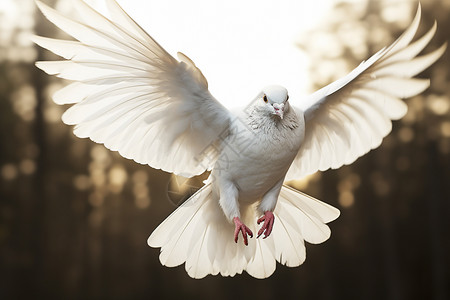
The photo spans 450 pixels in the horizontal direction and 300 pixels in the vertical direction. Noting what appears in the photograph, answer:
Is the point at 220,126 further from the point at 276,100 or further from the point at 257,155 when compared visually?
the point at 276,100

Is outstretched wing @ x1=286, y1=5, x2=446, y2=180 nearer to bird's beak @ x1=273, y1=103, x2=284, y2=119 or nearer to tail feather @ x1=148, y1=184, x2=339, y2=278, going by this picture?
tail feather @ x1=148, y1=184, x2=339, y2=278

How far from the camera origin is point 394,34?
1269 cm

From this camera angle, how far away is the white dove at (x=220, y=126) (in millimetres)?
3055

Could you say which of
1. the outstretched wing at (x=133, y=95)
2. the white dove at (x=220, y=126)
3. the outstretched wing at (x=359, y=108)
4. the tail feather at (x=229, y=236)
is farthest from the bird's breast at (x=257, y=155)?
the outstretched wing at (x=359, y=108)

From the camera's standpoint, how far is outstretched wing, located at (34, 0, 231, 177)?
289cm

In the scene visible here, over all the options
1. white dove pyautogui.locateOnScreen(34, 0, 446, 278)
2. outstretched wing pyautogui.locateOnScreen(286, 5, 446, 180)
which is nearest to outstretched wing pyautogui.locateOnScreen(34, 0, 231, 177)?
white dove pyautogui.locateOnScreen(34, 0, 446, 278)

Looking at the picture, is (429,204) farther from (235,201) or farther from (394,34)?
(235,201)

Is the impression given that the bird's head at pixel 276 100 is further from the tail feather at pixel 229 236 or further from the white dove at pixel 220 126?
the tail feather at pixel 229 236

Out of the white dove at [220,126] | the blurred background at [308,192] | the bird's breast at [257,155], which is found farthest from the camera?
the blurred background at [308,192]

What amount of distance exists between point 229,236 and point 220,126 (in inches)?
40.7

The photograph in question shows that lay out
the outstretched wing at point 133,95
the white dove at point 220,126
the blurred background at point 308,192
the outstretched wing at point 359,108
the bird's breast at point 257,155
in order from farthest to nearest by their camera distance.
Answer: the blurred background at point 308,192
the outstretched wing at point 359,108
the bird's breast at point 257,155
the white dove at point 220,126
the outstretched wing at point 133,95

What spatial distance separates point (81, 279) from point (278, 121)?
14.6 meters

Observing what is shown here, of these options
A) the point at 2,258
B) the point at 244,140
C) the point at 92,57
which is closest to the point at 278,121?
the point at 244,140

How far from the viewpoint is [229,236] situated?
4.14 meters
